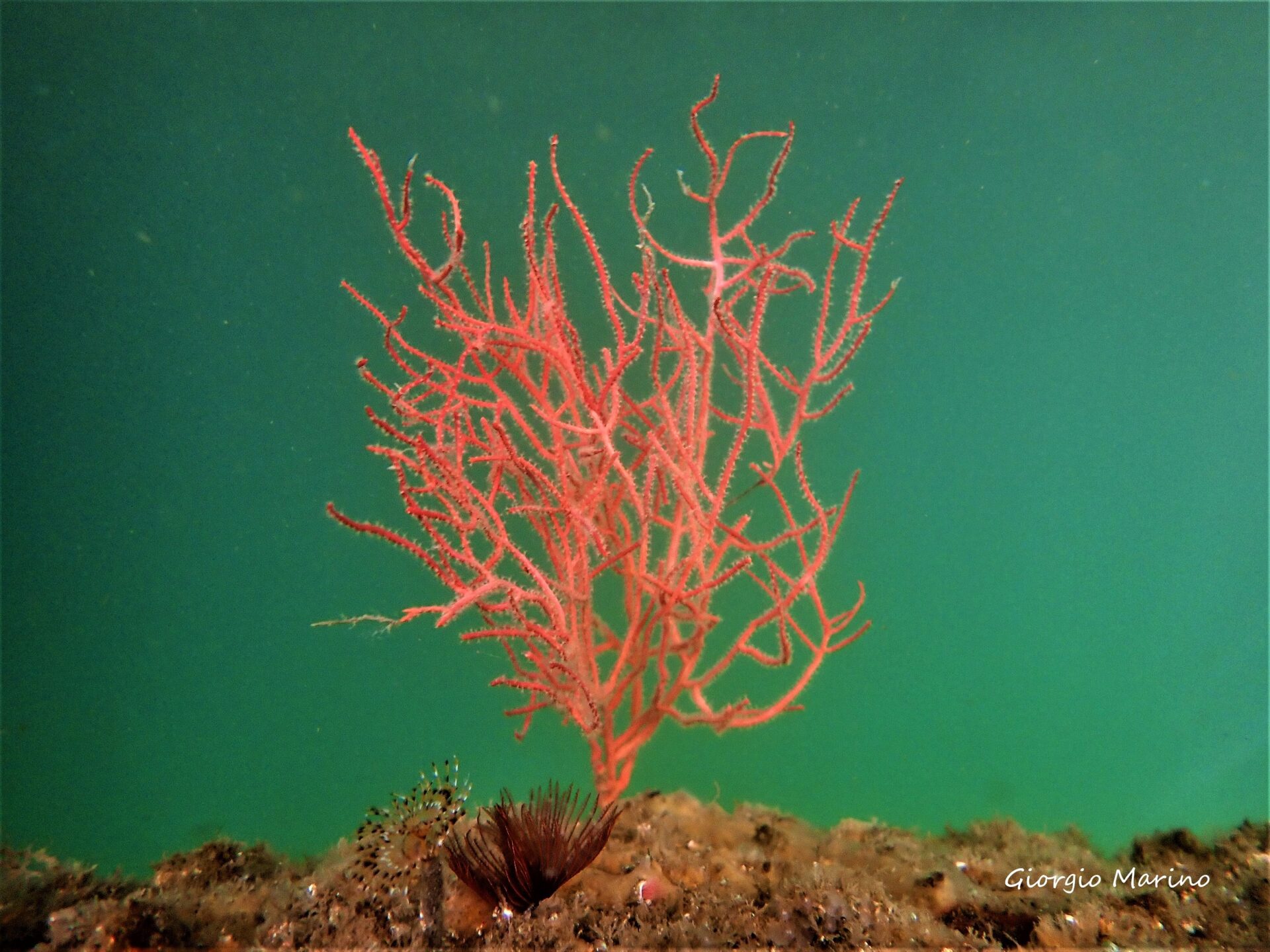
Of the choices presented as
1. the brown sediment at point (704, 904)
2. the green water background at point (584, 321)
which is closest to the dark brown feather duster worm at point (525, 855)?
the brown sediment at point (704, 904)

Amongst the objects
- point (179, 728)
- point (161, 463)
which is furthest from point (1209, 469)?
point (179, 728)

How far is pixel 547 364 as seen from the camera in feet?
8.43

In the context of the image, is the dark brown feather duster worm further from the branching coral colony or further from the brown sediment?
the branching coral colony

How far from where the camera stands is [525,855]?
1.92 metres

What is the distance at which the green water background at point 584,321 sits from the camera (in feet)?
16.4

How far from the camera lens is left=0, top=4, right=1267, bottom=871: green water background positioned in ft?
16.4

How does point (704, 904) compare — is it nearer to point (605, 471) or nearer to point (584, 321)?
point (605, 471)

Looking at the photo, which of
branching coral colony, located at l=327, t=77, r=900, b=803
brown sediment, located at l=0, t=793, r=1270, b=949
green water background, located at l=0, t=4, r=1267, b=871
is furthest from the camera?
green water background, located at l=0, t=4, r=1267, b=871

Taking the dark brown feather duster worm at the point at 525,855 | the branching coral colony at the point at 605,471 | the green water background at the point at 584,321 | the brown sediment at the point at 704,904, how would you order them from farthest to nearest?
1. the green water background at the point at 584,321
2. the branching coral colony at the point at 605,471
3. the dark brown feather duster worm at the point at 525,855
4. the brown sediment at the point at 704,904

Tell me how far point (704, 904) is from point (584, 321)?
3.94 meters

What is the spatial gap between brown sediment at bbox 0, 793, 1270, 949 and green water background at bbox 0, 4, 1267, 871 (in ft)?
11.9

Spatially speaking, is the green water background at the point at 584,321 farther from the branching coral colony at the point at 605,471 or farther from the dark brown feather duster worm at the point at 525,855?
the dark brown feather duster worm at the point at 525,855

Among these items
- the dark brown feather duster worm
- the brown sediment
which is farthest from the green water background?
the dark brown feather duster worm

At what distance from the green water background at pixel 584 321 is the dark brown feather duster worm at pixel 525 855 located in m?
3.84
